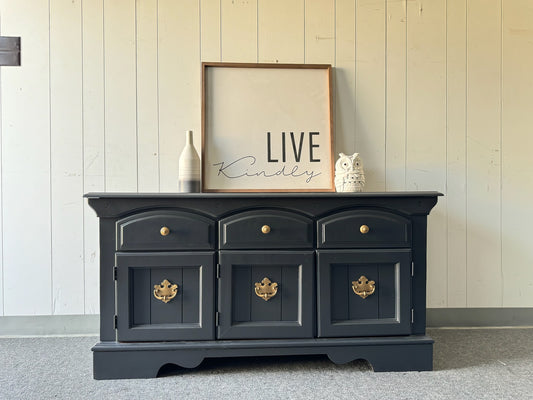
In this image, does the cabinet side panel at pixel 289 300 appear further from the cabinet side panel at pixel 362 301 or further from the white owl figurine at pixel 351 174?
the white owl figurine at pixel 351 174

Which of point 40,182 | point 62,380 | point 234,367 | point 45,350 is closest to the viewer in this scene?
point 62,380

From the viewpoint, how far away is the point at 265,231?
5.07 ft

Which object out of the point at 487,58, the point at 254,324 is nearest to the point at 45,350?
the point at 254,324

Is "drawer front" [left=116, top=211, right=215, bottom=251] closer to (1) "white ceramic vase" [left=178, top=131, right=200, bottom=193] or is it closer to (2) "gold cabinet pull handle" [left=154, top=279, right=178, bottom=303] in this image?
(2) "gold cabinet pull handle" [left=154, top=279, right=178, bottom=303]

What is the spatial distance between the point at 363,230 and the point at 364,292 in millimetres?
265

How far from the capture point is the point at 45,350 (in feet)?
5.90

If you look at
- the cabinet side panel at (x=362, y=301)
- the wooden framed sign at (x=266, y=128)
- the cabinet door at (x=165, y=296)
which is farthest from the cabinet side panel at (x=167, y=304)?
the cabinet side panel at (x=362, y=301)

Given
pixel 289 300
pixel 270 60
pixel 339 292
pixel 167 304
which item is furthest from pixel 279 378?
pixel 270 60

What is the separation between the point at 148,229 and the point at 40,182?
0.86m

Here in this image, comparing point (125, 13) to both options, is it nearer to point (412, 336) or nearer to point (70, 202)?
point (70, 202)

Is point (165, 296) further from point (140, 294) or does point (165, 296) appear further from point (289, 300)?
point (289, 300)

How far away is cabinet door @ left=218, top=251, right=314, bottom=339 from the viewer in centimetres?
155

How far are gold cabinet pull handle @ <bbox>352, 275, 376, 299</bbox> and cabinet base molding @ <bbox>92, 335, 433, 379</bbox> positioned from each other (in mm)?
193

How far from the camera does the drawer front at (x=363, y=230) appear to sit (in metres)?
1.57
